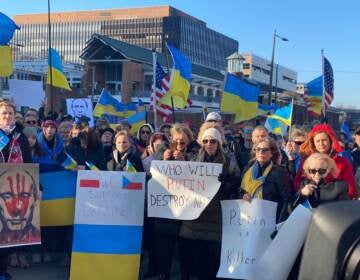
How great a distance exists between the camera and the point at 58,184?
5574mm

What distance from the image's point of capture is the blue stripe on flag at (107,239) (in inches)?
207

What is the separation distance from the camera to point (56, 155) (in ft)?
21.2

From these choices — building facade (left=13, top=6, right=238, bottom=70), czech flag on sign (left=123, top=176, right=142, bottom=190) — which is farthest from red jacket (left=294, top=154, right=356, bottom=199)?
building facade (left=13, top=6, right=238, bottom=70)

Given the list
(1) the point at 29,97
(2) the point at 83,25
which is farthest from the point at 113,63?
(2) the point at 83,25

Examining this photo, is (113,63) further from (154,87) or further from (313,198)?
(313,198)

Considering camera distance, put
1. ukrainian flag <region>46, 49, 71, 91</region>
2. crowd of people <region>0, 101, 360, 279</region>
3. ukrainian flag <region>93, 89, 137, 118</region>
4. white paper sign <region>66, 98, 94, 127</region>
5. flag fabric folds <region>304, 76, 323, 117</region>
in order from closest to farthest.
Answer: crowd of people <region>0, 101, 360, 279</region>, ukrainian flag <region>46, 49, 71, 91</region>, flag fabric folds <region>304, 76, 323, 117</region>, white paper sign <region>66, 98, 94, 127</region>, ukrainian flag <region>93, 89, 137, 118</region>

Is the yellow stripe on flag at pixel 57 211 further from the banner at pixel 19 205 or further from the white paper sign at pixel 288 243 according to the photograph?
the white paper sign at pixel 288 243

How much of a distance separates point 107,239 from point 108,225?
0.14 metres

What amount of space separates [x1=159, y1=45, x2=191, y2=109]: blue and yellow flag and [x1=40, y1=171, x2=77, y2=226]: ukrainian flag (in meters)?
7.44

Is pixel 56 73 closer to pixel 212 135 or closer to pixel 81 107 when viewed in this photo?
pixel 81 107

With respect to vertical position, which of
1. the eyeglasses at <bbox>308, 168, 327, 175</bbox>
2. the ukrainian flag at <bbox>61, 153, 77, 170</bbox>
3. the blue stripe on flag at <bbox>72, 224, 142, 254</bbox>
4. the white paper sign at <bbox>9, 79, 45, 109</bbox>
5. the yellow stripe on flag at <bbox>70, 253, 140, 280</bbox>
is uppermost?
the white paper sign at <bbox>9, 79, 45, 109</bbox>

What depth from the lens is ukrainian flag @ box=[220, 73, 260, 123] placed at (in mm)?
12211

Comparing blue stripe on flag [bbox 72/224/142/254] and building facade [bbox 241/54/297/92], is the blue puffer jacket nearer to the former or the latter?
blue stripe on flag [bbox 72/224/142/254]

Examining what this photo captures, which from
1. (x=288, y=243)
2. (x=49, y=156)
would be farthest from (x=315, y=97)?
(x=288, y=243)
